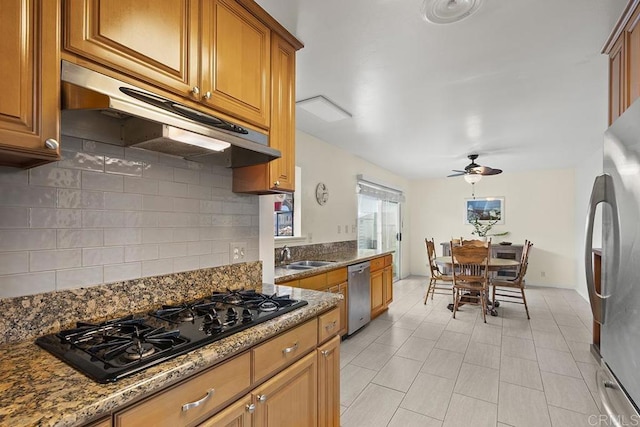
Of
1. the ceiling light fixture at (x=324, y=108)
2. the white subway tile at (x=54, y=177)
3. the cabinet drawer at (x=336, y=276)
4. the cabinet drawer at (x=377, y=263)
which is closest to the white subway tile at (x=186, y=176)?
the white subway tile at (x=54, y=177)

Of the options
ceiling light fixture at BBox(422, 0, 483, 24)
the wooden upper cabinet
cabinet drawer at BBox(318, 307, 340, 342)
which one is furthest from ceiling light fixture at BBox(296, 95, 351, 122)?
cabinet drawer at BBox(318, 307, 340, 342)

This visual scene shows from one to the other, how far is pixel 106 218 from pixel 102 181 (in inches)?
6.1

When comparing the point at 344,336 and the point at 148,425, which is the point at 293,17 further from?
the point at 344,336

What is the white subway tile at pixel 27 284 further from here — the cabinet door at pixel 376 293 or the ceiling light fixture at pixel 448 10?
the cabinet door at pixel 376 293

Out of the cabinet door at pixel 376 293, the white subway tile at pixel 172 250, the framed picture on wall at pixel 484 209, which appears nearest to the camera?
the white subway tile at pixel 172 250

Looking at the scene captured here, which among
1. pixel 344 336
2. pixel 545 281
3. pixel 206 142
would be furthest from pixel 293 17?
Answer: pixel 545 281

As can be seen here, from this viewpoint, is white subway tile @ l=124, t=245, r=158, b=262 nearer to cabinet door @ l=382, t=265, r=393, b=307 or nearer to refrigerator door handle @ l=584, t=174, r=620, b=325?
refrigerator door handle @ l=584, t=174, r=620, b=325

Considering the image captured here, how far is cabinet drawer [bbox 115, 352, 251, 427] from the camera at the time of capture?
82 centimetres

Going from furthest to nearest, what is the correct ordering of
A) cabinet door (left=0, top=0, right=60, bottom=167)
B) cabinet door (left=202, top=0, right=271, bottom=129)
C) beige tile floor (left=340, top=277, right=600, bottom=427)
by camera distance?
beige tile floor (left=340, top=277, right=600, bottom=427) → cabinet door (left=202, top=0, right=271, bottom=129) → cabinet door (left=0, top=0, right=60, bottom=167)

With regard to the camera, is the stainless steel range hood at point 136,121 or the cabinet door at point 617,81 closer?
the stainless steel range hood at point 136,121

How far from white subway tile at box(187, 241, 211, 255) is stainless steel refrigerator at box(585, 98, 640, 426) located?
1.78m

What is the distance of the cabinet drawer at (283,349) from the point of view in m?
1.19

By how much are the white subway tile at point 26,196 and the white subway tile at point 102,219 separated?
0.12m

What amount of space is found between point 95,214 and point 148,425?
33.1 inches
